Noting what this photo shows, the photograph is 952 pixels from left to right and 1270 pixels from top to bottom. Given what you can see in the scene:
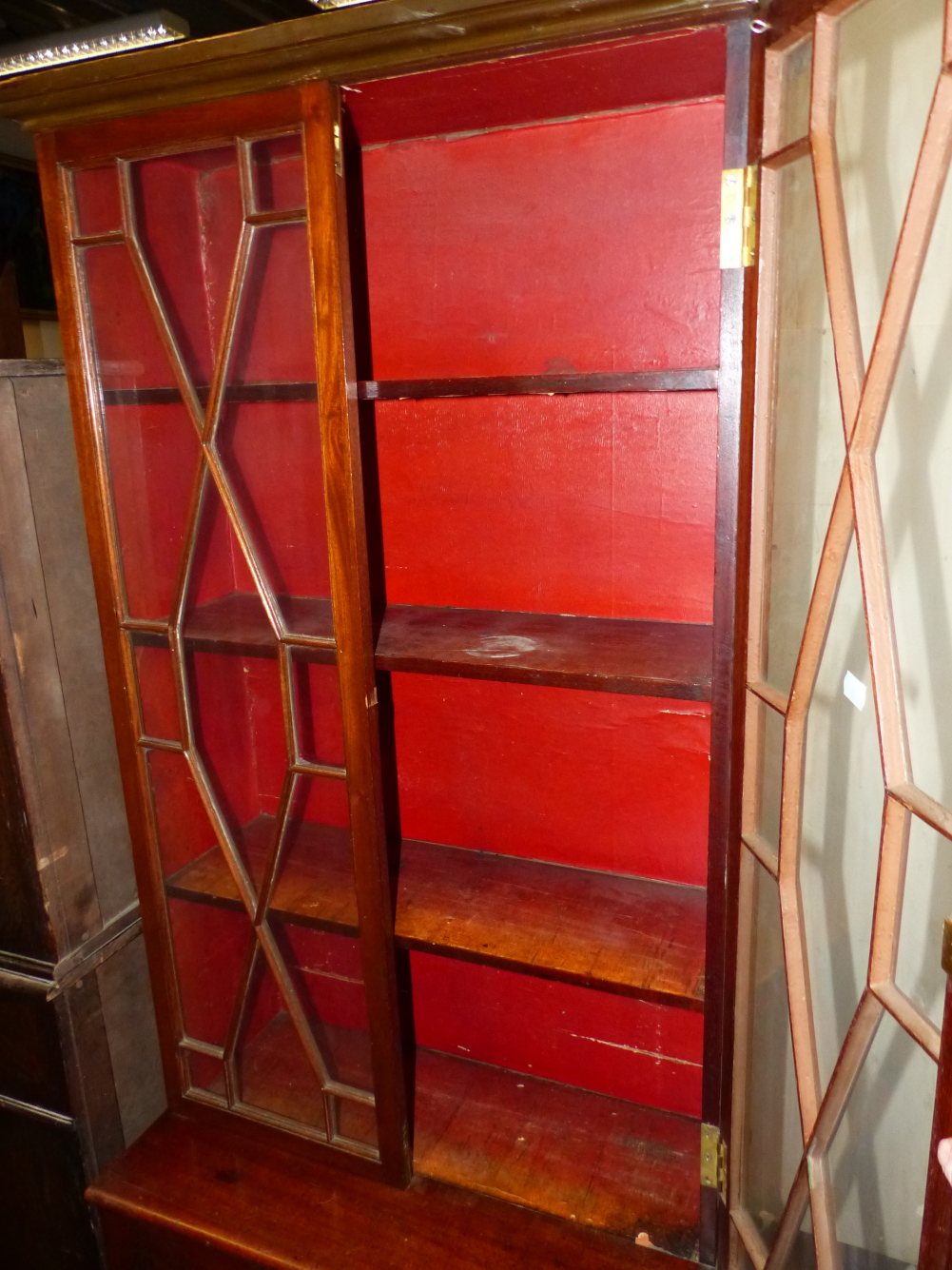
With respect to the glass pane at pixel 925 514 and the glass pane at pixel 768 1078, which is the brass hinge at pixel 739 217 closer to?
the glass pane at pixel 925 514

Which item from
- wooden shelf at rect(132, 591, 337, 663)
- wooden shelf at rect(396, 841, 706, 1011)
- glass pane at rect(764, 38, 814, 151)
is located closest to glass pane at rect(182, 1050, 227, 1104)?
wooden shelf at rect(396, 841, 706, 1011)

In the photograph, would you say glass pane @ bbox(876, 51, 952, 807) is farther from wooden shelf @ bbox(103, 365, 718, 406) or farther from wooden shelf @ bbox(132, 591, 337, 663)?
wooden shelf @ bbox(132, 591, 337, 663)

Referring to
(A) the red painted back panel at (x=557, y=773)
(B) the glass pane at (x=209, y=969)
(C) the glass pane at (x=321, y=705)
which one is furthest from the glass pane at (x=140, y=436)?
(B) the glass pane at (x=209, y=969)

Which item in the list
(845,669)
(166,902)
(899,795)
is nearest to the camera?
(899,795)

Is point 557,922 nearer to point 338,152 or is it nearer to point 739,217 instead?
point 739,217

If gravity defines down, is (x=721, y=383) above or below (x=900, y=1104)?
above

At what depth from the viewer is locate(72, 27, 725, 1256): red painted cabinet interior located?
139 cm

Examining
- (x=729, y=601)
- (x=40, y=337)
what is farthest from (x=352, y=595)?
(x=40, y=337)

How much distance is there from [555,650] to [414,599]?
420 millimetres

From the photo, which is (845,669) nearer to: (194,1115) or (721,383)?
(721,383)

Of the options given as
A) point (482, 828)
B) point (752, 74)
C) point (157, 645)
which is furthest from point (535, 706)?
point (752, 74)

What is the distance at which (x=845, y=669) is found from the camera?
39.7 inches

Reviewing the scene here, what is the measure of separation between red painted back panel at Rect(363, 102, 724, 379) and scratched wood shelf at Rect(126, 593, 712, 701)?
1.47 feet

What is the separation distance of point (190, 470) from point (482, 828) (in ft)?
2.95
